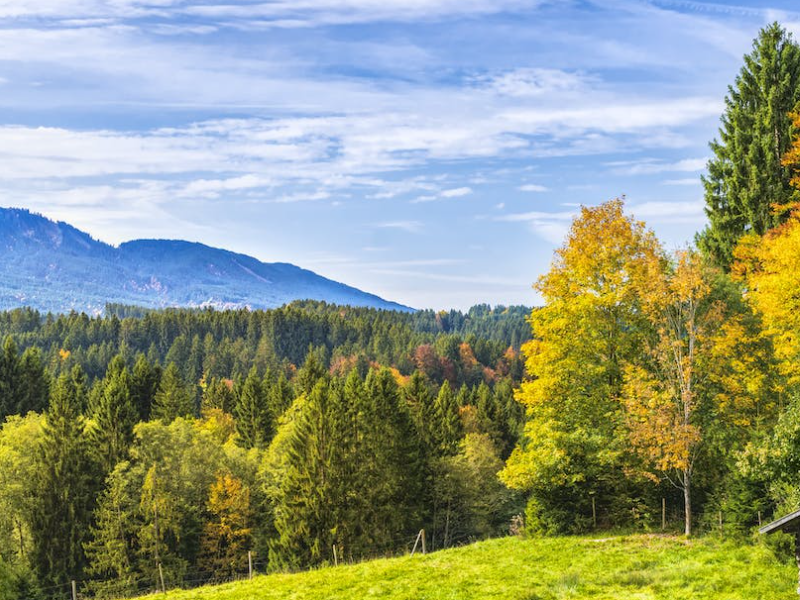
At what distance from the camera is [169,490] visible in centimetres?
6197

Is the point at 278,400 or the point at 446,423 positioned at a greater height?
the point at 278,400

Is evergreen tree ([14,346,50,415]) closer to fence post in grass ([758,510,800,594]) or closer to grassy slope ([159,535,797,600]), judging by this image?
grassy slope ([159,535,797,600])

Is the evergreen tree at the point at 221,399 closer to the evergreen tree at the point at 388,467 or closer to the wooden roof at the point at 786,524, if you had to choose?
the evergreen tree at the point at 388,467

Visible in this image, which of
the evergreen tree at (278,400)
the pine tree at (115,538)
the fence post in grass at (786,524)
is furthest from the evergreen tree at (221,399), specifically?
the fence post in grass at (786,524)

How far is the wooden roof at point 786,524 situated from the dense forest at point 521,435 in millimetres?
5633

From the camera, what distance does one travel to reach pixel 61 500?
60281 millimetres

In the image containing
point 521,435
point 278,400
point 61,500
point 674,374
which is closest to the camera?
point 674,374

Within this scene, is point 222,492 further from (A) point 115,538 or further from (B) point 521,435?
(B) point 521,435

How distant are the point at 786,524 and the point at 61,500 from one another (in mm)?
57078

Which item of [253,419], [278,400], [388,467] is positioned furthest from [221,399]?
[388,467]

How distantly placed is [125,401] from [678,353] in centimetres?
5491

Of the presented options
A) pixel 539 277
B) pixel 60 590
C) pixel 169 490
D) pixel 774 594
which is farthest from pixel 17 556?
pixel 774 594

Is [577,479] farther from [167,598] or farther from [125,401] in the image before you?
[125,401]

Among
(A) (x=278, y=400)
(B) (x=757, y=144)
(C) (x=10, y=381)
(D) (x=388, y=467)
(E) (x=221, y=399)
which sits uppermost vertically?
(B) (x=757, y=144)
